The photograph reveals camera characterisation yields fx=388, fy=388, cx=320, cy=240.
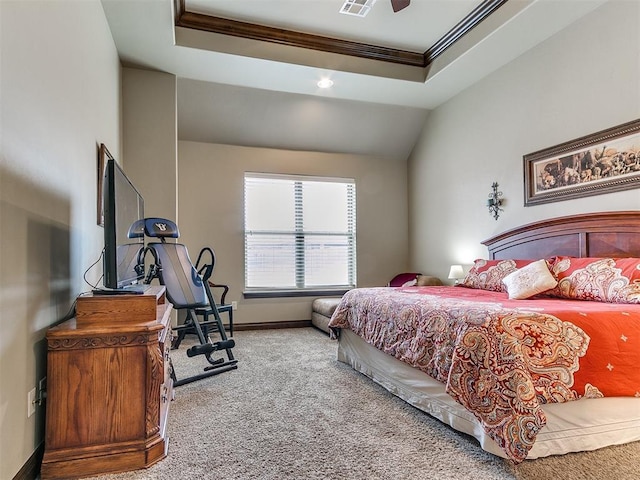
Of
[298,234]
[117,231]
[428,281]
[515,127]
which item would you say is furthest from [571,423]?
[298,234]

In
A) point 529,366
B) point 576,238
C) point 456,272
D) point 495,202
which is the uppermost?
→ point 495,202

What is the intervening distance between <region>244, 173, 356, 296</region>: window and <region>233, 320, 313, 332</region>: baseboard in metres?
0.44

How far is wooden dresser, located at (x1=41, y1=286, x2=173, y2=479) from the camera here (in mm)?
1786

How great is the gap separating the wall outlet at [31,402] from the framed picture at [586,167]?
4.12 meters

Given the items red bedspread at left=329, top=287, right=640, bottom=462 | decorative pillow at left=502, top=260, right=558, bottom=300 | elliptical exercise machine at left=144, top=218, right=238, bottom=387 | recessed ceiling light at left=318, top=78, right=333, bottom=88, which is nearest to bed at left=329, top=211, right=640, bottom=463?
red bedspread at left=329, top=287, right=640, bottom=462

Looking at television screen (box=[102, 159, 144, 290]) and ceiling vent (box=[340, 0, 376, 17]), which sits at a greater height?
→ ceiling vent (box=[340, 0, 376, 17])

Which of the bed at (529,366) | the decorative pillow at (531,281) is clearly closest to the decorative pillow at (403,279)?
the decorative pillow at (531,281)

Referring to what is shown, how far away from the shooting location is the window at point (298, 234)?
5.60 metres

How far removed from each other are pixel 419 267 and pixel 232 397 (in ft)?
13.0

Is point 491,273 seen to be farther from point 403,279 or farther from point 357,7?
point 357,7

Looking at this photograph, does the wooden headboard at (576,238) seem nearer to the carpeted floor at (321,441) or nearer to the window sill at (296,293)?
the carpeted floor at (321,441)

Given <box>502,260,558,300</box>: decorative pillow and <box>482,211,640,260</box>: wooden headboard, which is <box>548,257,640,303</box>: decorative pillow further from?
<box>482,211,640,260</box>: wooden headboard

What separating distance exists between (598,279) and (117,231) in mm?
3136

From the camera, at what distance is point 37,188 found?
1854mm
